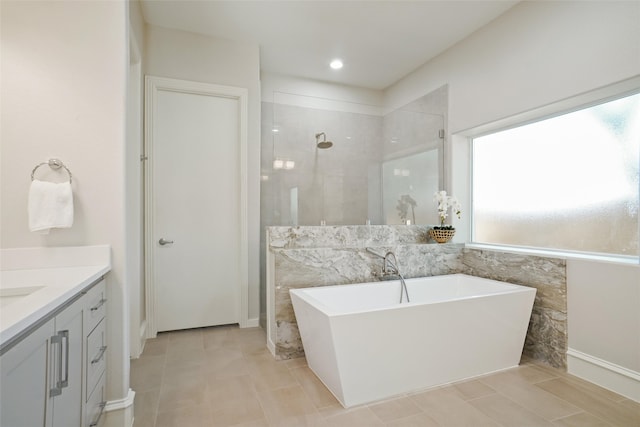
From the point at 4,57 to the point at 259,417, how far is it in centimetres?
226

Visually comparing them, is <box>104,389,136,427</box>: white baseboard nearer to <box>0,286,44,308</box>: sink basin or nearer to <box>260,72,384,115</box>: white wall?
<box>0,286,44,308</box>: sink basin

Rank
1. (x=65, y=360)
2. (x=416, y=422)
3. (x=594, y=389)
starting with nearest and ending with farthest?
(x=65, y=360)
(x=416, y=422)
(x=594, y=389)

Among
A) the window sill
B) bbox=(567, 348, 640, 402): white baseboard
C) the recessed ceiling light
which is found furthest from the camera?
the recessed ceiling light

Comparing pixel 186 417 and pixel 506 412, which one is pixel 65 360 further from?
pixel 506 412

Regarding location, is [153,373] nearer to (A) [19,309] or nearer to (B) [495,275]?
(A) [19,309]

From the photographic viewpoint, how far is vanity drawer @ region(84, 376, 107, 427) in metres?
1.37

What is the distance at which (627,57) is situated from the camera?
2008 mm

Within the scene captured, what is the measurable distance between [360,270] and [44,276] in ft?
6.95

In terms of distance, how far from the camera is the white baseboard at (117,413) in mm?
1637

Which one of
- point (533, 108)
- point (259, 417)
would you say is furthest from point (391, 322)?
point (533, 108)

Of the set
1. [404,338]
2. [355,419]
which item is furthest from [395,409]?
[404,338]

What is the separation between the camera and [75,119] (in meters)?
1.61

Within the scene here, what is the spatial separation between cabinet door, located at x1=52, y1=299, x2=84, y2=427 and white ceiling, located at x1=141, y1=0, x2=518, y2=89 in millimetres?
2649

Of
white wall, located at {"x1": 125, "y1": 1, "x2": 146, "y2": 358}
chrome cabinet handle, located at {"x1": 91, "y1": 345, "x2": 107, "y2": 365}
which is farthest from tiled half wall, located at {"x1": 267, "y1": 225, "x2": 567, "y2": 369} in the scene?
chrome cabinet handle, located at {"x1": 91, "y1": 345, "x2": 107, "y2": 365}
